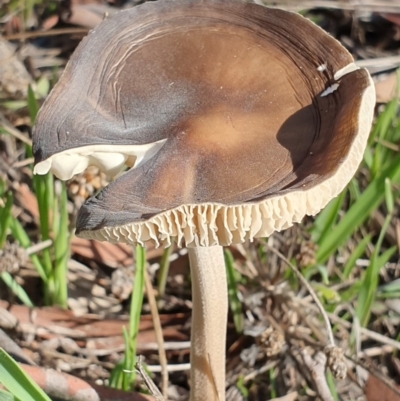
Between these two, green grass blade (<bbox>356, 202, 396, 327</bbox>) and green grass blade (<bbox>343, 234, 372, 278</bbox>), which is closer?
green grass blade (<bbox>356, 202, 396, 327</bbox>)

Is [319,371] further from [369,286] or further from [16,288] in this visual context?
[16,288]

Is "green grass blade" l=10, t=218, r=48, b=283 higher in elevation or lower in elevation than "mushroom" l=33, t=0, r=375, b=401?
lower

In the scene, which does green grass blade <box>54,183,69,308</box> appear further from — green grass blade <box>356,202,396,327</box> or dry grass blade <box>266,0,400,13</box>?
dry grass blade <box>266,0,400,13</box>

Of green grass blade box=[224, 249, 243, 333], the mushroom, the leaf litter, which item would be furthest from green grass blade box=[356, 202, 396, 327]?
the mushroom

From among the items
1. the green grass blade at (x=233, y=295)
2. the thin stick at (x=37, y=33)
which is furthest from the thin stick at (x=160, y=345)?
the thin stick at (x=37, y=33)

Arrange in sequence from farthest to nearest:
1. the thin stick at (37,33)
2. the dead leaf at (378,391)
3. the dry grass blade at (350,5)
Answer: the dry grass blade at (350,5), the thin stick at (37,33), the dead leaf at (378,391)

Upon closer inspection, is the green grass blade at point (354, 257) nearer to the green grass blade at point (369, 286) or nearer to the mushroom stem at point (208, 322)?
the green grass blade at point (369, 286)
